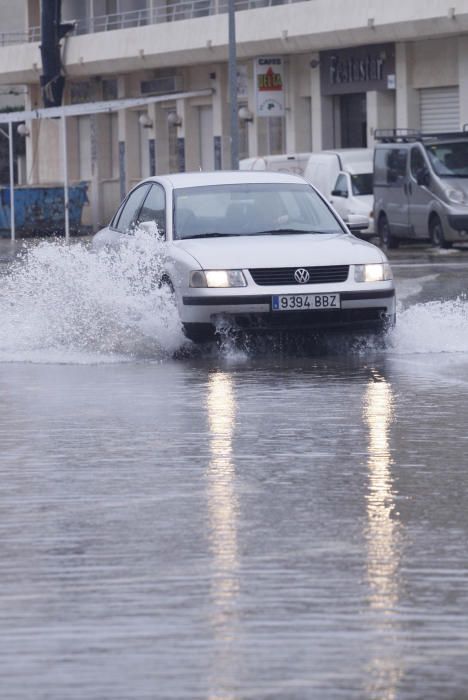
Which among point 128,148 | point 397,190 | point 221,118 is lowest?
point 397,190

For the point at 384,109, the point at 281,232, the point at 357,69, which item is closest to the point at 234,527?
the point at 281,232

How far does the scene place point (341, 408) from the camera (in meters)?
11.3

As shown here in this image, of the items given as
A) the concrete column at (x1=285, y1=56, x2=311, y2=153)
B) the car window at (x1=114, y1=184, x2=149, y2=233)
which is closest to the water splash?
the car window at (x1=114, y1=184, x2=149, y2=233)

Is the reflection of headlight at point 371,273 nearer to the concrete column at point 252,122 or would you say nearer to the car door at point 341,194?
the car door at point 341,194

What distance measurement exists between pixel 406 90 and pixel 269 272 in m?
30.4

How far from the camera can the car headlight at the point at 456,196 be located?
3344 cm

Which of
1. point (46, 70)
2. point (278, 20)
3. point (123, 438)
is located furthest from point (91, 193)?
point (123, 438)

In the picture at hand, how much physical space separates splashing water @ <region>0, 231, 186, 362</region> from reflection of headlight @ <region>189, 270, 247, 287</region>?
0.51 metres

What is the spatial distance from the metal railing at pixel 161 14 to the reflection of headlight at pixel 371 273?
34101 mm

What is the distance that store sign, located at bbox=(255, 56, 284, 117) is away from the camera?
153ft

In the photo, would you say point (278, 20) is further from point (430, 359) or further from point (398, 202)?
point (430, 359)

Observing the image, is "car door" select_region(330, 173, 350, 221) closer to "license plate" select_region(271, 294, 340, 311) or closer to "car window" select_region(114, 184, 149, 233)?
"car window" select_region(114, 184, 149, 233)

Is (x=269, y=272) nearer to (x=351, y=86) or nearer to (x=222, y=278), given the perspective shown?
(x=222, y=278)

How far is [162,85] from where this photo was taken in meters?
56.6
